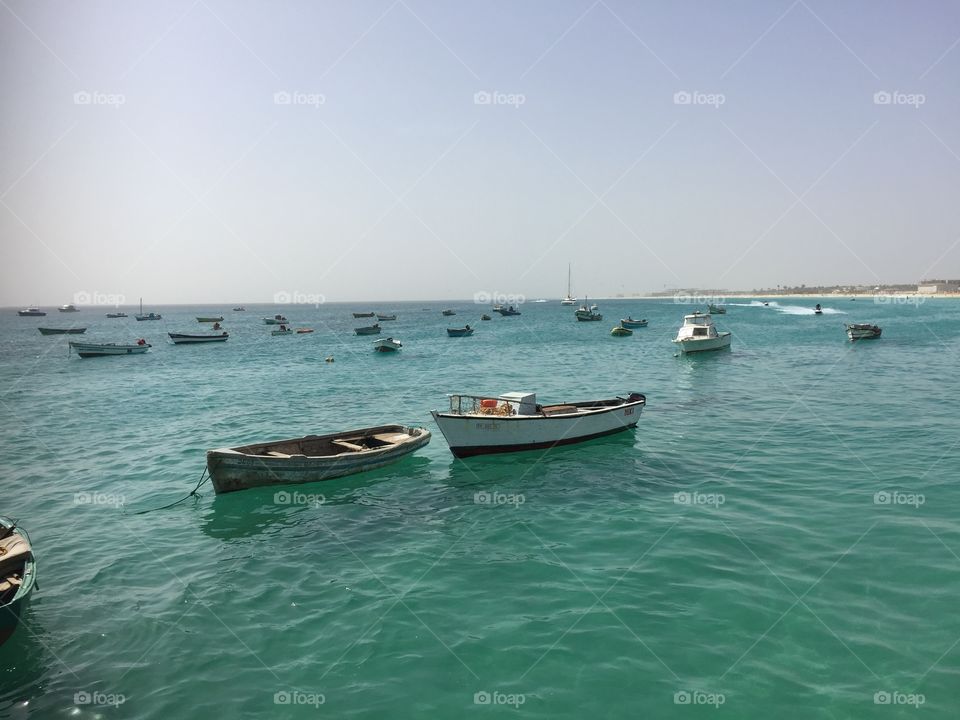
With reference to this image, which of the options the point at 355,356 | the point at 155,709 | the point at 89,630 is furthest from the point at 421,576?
the point at 355,356

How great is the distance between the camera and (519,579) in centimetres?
1183

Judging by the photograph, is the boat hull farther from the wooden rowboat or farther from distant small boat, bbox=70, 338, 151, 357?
distant small boat, bbox=70, 338, 151, 357

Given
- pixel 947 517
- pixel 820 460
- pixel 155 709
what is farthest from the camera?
pixel 820 460

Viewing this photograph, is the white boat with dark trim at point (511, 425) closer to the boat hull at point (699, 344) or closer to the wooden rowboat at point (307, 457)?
the wooden rowboat at point (307, 457)

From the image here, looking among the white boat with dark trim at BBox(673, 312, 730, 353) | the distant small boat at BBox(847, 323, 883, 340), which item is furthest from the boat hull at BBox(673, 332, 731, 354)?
the distant small boat at BBox(847, 323, 883, 340)

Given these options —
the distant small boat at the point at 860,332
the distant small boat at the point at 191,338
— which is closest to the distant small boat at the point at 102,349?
the distant small boat at the point at 191,338

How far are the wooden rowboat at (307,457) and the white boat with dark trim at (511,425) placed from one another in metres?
1.41

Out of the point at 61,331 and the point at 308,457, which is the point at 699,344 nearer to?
the point at 308,457

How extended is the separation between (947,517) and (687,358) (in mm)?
38726

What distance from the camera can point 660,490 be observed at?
1708 centimetres

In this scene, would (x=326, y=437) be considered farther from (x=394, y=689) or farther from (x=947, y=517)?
(x=947, y=517)

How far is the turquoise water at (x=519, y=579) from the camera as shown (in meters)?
8.52

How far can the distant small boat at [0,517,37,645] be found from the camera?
9438 millimetres

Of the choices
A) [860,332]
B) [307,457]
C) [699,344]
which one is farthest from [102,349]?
[860,332]
